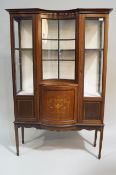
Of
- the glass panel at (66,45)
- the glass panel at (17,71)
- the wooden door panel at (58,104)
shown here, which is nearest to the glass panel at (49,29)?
the glass panel at (66,45)

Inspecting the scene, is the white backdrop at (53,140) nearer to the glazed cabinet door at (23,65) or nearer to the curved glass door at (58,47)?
the glazed cabinet door at (23,65)

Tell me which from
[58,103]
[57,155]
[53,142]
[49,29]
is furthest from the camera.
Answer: [53,142]

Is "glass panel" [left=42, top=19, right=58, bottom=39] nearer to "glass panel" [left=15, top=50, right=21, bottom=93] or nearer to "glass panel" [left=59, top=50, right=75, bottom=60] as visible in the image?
"glass panel" [left=59, top=50, right=75, bottom=60]

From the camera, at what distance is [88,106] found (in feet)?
8.63

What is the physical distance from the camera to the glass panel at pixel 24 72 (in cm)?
269

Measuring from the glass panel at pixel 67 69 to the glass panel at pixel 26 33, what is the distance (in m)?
0.48

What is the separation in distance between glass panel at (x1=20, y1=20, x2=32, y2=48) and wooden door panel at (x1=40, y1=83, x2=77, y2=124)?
1.91 feet

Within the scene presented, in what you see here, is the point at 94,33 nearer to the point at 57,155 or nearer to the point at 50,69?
the point at 50,69

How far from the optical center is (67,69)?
2822 millimetres

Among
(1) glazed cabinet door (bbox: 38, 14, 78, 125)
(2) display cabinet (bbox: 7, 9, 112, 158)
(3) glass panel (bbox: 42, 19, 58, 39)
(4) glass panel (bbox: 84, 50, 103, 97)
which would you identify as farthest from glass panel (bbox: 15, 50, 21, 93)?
(4) glass panel (bbox: 84, 50, 103, 97)

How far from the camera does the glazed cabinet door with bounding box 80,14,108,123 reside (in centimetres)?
256

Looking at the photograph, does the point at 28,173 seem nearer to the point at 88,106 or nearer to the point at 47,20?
the point at 88,106

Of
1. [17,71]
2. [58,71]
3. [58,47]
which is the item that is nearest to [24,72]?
[17,71]

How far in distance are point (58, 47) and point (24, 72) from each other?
55 cm
